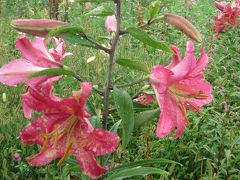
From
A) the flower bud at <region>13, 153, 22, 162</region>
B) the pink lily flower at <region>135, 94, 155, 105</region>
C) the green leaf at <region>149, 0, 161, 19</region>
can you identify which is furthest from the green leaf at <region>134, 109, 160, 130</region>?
the flower bud at <region>13, 153, 22, 162</region>

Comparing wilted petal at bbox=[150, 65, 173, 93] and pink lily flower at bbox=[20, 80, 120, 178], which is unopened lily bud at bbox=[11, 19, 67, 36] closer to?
pink lily flower at bbox=[20, 80, 120, 178]

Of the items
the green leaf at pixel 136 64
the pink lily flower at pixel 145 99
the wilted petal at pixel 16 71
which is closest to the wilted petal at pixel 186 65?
the green leaf at pixel 136 64

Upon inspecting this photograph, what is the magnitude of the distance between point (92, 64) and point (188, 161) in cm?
157

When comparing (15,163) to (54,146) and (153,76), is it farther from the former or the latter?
(153,76)

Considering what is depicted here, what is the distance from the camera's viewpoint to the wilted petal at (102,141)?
1.08 m

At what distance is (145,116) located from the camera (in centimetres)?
125

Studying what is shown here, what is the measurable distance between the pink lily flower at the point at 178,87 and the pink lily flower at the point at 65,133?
0.13 meters

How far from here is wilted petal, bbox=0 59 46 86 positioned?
1.09 meters

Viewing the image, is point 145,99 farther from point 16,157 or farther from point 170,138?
point 16,157

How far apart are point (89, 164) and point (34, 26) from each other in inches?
14.3

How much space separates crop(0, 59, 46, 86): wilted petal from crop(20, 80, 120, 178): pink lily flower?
0.17ft

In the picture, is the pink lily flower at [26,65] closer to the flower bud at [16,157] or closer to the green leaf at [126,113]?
the green leaf at [126,113]

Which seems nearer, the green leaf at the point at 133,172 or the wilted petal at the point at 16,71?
the wilted petal at the point at 16,71

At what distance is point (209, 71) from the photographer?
3559mm
